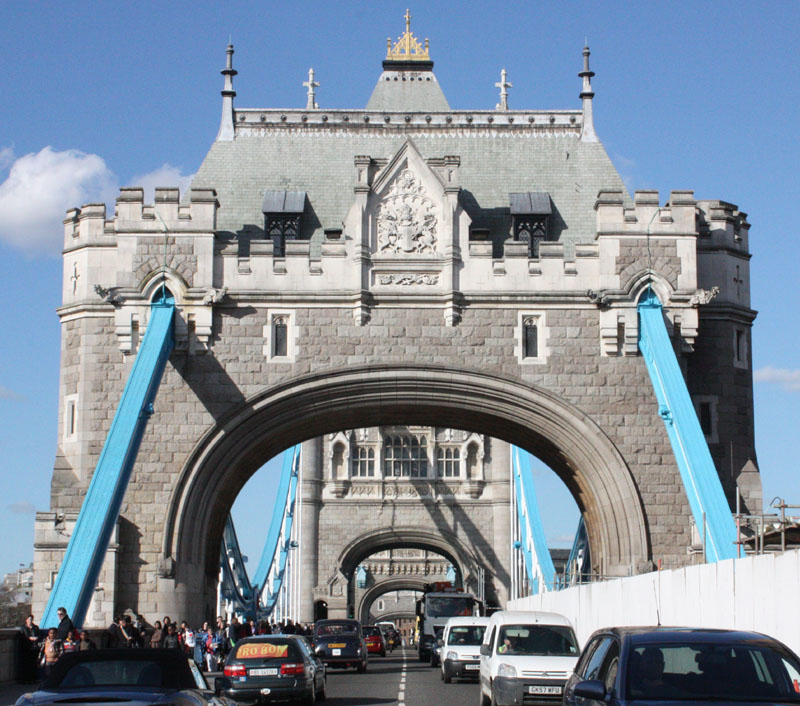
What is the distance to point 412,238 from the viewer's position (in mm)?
27625

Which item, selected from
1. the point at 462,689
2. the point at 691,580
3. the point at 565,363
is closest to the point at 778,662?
the point at 691,580

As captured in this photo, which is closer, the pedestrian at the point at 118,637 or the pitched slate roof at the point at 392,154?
the pedestrian at the point at 118,637

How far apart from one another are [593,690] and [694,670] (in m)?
0.77

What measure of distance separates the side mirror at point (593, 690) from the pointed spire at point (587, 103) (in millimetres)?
23830

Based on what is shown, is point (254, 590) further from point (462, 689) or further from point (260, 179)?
point (462, 689)

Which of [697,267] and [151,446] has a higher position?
[697,267]

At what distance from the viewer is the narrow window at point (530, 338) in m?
27.2

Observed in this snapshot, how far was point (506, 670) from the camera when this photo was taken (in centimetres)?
1625

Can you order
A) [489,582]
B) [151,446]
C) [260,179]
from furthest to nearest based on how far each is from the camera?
[489,582] < [260,179] < [151,446]

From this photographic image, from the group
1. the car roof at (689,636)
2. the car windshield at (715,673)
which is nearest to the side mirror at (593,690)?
the car windshield at (715,673)

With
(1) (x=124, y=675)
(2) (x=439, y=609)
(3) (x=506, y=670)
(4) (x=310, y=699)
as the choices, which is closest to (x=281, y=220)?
(4) (x=310, y=699)

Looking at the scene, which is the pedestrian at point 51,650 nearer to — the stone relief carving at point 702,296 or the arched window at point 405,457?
the stone relief carving at point 702,296

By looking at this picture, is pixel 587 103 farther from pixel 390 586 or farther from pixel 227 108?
pixel 390 586

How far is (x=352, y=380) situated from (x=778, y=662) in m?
18.5
